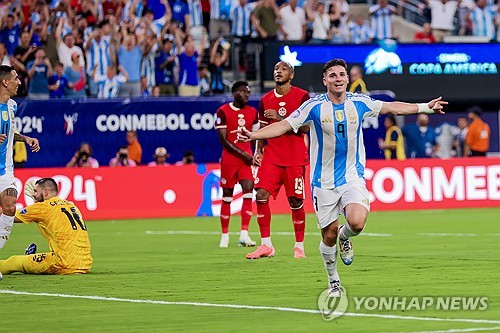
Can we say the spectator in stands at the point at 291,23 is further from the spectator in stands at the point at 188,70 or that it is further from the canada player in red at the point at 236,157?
the canada player in red at the point at 236,157

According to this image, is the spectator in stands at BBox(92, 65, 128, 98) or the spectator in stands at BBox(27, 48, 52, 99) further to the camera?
the spectator in stands at BBox(92, 65, 128, 98)

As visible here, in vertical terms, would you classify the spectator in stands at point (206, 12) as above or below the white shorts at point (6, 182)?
above

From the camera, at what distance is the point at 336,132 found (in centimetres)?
1220

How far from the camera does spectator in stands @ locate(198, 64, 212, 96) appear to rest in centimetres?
3084

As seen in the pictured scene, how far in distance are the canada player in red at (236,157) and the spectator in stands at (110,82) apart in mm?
10507

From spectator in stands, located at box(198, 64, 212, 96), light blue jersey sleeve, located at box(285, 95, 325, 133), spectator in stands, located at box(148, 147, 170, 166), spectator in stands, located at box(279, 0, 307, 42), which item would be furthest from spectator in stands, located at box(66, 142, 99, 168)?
light blue jersey sleeve, located at box(285, 95, 325, 133)

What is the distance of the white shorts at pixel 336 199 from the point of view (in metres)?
12.1

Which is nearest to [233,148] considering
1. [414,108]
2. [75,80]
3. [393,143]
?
[414,108]

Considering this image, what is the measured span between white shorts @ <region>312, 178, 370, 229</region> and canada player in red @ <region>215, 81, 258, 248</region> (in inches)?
270

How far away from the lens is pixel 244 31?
31.3 metres

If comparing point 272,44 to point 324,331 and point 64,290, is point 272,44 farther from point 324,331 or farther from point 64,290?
point 324,331

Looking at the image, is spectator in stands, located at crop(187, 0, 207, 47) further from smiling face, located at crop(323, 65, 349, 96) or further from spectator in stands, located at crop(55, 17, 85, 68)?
smiling face, located at crop(323, 65, 349, 96)

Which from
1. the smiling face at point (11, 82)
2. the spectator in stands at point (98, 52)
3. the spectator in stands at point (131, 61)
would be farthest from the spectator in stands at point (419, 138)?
the smiling face at point (11, 82)

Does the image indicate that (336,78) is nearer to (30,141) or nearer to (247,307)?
(247,307)
